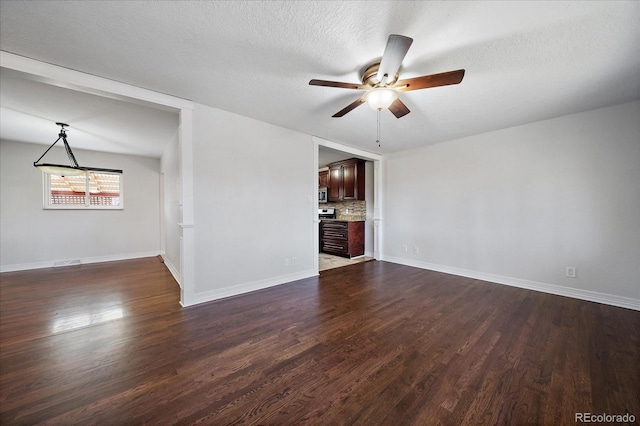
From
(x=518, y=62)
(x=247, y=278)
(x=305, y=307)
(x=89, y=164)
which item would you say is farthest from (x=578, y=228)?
(x=89, y=164)

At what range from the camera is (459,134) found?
145 inches

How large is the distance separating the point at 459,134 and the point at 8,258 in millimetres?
8421

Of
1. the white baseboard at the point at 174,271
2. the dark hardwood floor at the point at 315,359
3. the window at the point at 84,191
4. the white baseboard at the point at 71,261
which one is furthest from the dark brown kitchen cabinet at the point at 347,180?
the window at the point at 84,191

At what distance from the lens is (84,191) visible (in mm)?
4832

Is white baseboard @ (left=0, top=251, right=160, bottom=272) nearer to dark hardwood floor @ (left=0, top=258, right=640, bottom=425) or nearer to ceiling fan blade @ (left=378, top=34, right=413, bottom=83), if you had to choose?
dark hardwood floor @ (left=0, top=258, right=640, bottom=425)

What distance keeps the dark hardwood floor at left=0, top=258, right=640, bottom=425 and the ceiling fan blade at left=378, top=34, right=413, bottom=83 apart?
220 centimetres

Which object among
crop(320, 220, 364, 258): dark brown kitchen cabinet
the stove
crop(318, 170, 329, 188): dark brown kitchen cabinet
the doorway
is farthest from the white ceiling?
the stove

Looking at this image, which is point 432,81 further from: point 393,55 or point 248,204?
point 248,204

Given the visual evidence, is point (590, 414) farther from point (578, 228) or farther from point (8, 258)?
point (8, 258)

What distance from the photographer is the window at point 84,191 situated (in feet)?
14.9

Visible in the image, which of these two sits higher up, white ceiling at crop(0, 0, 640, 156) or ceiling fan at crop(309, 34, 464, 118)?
white ceiling at crop(0, 0, 640, 156)

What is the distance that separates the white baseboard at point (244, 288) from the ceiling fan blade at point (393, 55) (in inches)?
114

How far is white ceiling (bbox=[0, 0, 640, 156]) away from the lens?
4.65ft

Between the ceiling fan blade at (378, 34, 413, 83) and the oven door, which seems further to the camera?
the oven door
